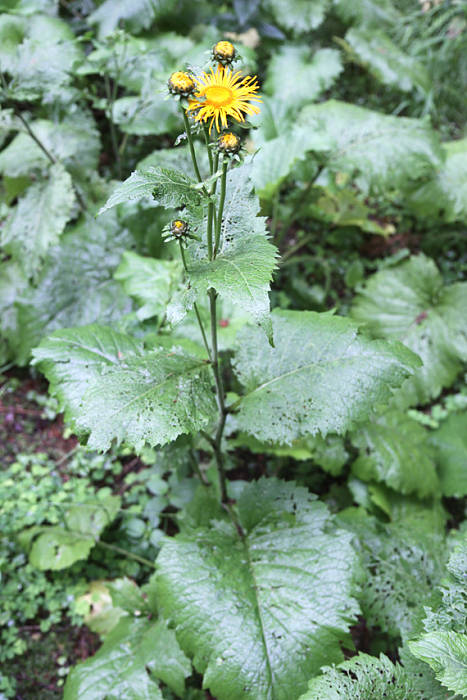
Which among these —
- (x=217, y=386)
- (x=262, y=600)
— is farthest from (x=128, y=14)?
(x=262, y=600)

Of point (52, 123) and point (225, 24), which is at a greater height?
point (225, 24)

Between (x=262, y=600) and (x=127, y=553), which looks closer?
(x=262, y=600)

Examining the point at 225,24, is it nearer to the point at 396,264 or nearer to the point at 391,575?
the point at 396,264

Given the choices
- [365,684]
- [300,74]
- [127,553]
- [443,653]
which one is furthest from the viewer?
[300,74]

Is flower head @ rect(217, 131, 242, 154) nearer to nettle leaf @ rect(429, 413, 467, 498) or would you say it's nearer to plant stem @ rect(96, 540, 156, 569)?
plant stem @ rect(96, 540, 156, 569)

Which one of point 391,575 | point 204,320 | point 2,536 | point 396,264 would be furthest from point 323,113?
point 2,536

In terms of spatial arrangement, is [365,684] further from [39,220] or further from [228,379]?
[39,220]

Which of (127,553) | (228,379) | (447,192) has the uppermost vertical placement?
(447,192)
